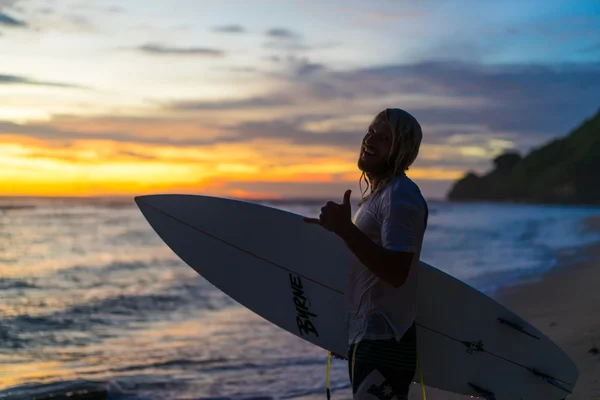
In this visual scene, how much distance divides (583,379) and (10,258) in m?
15.9

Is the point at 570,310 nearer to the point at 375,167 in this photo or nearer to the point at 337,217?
the point at 375,167

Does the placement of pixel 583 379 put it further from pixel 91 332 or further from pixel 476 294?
pixel 91 332

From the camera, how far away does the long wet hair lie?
1.98m

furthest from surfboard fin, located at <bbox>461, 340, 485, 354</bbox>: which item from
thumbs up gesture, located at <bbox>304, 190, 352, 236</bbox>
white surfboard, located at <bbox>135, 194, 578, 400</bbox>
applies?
thumbs up gesture, located at <bbox>304, 190, 352, 236</bbox>

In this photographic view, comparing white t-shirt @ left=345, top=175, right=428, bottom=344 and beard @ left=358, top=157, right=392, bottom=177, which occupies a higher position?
beard @ left=358, top=157, right=392, bottom=177

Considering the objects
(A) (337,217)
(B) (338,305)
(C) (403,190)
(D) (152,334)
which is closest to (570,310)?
(B) (338,305)

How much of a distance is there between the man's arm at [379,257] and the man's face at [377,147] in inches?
12.7

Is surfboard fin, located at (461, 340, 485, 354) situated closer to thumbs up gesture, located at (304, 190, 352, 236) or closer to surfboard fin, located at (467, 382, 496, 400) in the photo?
surfboard fin, located at (467, 382, 496, 400)

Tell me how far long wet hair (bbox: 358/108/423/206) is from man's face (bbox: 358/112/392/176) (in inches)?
0.7

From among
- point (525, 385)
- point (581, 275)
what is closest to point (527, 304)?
point (581, 275)

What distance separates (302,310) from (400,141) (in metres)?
1.32

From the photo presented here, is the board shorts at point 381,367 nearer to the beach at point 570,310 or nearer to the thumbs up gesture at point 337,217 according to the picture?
the thumbs up gesture at point 337,217

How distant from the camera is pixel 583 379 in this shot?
12.2 ft

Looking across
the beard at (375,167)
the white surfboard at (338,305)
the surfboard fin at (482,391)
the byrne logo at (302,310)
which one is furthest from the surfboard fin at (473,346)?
the beard at (375,167)
